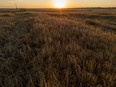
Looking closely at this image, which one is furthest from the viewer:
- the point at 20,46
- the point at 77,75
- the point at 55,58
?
the point at 20,46

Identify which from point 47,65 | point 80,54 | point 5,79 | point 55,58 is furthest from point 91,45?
point 5,79

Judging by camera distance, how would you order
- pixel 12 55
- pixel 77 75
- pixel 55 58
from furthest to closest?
pixel 12 55, pixel 55 58, pixel 77 75

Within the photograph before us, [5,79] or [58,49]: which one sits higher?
[58,49]

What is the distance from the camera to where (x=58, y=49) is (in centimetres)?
576

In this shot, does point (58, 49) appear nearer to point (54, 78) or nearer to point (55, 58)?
point (55, 58)

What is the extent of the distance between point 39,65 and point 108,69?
199cm

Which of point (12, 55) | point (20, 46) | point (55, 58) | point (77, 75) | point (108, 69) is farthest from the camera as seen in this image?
point (20, 46)

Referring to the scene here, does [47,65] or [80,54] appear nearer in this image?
[47,65]

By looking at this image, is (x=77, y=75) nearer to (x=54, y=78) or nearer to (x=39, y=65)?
(x=54, y=78)

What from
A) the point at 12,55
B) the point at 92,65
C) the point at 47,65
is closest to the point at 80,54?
the point at 92,65

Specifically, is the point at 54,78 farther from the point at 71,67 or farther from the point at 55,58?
the point at 55,58

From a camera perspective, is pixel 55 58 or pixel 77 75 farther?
pixel 55 58

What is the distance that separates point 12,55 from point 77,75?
8.66 ft

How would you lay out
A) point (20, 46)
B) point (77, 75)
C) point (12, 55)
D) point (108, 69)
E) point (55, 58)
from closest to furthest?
point (77, 75), point (108, 69), point (55, 58), point (12, 55), point (20, 46)
